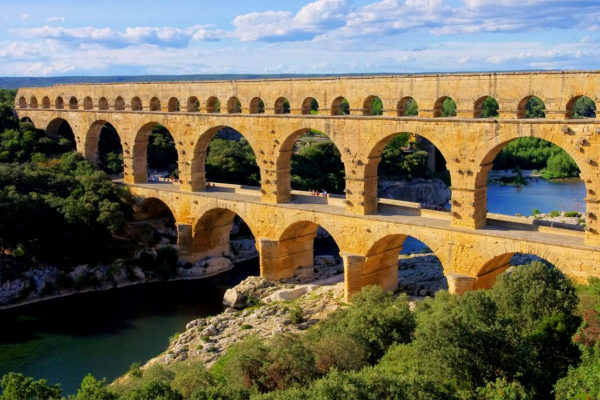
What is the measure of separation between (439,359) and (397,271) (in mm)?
10186

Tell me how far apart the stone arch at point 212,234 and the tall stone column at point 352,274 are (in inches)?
236

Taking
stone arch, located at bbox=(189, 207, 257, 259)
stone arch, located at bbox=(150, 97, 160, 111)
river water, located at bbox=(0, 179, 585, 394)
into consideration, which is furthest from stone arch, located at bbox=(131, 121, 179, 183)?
river water, located at bbox=(0, 179, 585, 394)

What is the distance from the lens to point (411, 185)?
38625mm

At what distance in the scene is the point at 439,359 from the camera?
1104 centimetres

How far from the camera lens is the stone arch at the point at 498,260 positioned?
53.7 feet

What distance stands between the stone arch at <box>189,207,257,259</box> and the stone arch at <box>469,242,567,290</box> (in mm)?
9794

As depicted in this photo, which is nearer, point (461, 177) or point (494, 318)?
point (494, 318)

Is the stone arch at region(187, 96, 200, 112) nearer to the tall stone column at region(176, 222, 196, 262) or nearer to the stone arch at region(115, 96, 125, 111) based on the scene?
the tall stone column at region(176, 222, 196, 262)

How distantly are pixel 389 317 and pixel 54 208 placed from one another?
14.9 metres

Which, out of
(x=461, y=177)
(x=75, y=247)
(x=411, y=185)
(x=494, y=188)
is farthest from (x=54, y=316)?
(x=494, y=188)

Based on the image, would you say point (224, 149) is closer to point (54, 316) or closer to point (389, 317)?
point (54, 316)

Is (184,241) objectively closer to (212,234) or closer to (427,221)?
(212,234)

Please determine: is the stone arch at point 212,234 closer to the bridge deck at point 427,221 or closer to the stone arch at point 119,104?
the bridge deck at point 427,221

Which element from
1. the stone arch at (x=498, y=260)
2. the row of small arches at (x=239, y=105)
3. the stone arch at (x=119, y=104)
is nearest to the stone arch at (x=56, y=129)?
the row of small arches at (x=239, y=105)
